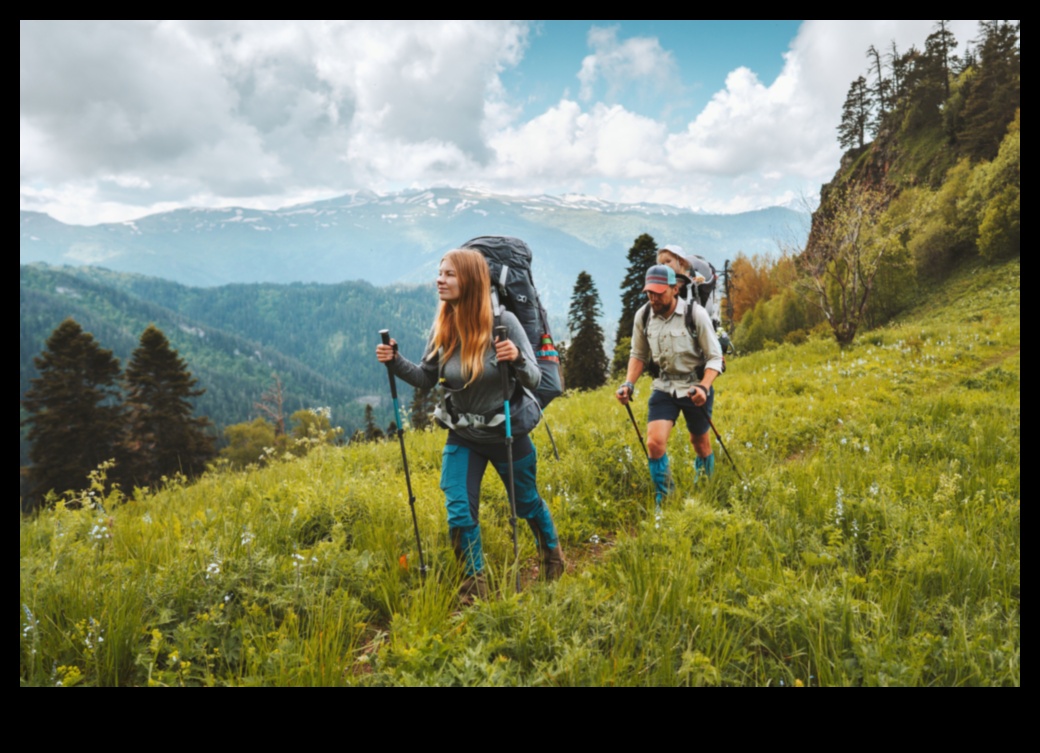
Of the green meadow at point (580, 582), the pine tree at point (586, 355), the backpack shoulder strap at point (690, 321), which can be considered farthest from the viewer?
the pine tree at point (586, 355)

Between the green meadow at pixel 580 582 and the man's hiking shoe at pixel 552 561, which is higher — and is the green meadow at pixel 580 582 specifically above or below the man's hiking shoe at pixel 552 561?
above

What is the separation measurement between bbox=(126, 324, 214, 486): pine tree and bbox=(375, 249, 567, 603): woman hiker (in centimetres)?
4120

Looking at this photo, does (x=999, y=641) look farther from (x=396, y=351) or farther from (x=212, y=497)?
(x=212, y=497)

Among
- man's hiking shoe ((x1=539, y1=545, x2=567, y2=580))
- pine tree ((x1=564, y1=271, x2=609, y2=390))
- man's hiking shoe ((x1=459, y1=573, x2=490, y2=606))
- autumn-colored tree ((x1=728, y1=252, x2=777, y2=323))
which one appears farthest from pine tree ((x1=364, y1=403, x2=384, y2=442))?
autumn-colored tree ((x1=728, y1=252, x2=777, y2=323))

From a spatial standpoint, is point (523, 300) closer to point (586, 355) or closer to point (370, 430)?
point (586, 355)

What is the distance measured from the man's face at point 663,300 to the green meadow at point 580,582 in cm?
206

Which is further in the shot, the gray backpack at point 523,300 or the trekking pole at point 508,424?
the gray backpack at point 523,300

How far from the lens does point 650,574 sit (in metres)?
3.53

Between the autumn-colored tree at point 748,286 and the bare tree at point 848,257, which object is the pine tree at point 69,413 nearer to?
the bare tree at point 848,257

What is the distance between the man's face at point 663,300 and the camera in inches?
222

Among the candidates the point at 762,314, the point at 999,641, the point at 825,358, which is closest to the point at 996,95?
the point at 762,314

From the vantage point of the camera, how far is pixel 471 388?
4.09 meters

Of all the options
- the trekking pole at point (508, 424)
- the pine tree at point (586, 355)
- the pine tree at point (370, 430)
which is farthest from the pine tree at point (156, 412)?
the trekking pole at point (508, 424)
